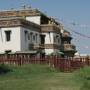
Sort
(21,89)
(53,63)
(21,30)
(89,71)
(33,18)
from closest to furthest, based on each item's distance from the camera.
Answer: (21,89) < (89,71) < (53,63) < (21,30) < (33,18)

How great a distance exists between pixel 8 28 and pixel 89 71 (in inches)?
1102

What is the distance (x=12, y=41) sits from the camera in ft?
180

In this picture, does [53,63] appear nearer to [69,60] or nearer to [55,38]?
[69,60]

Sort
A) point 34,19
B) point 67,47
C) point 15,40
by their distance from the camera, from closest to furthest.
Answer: point 15,40 < point 34,19 < point 67,47

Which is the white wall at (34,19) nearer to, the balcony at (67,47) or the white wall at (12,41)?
the white wall at (12,41)

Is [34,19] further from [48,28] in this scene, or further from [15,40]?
[15,40]

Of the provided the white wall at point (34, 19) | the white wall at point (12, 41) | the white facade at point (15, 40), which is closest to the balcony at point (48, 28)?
the white wall at point (34, 19)

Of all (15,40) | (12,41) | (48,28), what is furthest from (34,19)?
(15,40)

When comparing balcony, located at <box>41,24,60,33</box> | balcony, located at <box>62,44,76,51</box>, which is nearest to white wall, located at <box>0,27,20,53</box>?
balcony, located at <box>41,24,60,33</box>

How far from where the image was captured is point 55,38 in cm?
6475

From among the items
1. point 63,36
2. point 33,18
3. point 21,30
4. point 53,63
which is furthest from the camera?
point 63,36

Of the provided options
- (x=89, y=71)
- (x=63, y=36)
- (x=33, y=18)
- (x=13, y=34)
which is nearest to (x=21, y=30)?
(x=13, y=34)

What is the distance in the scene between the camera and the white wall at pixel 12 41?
54.6 meters

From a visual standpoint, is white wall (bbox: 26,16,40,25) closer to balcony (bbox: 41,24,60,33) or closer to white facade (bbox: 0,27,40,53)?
balcony (bbox: 41,24,60,33)
